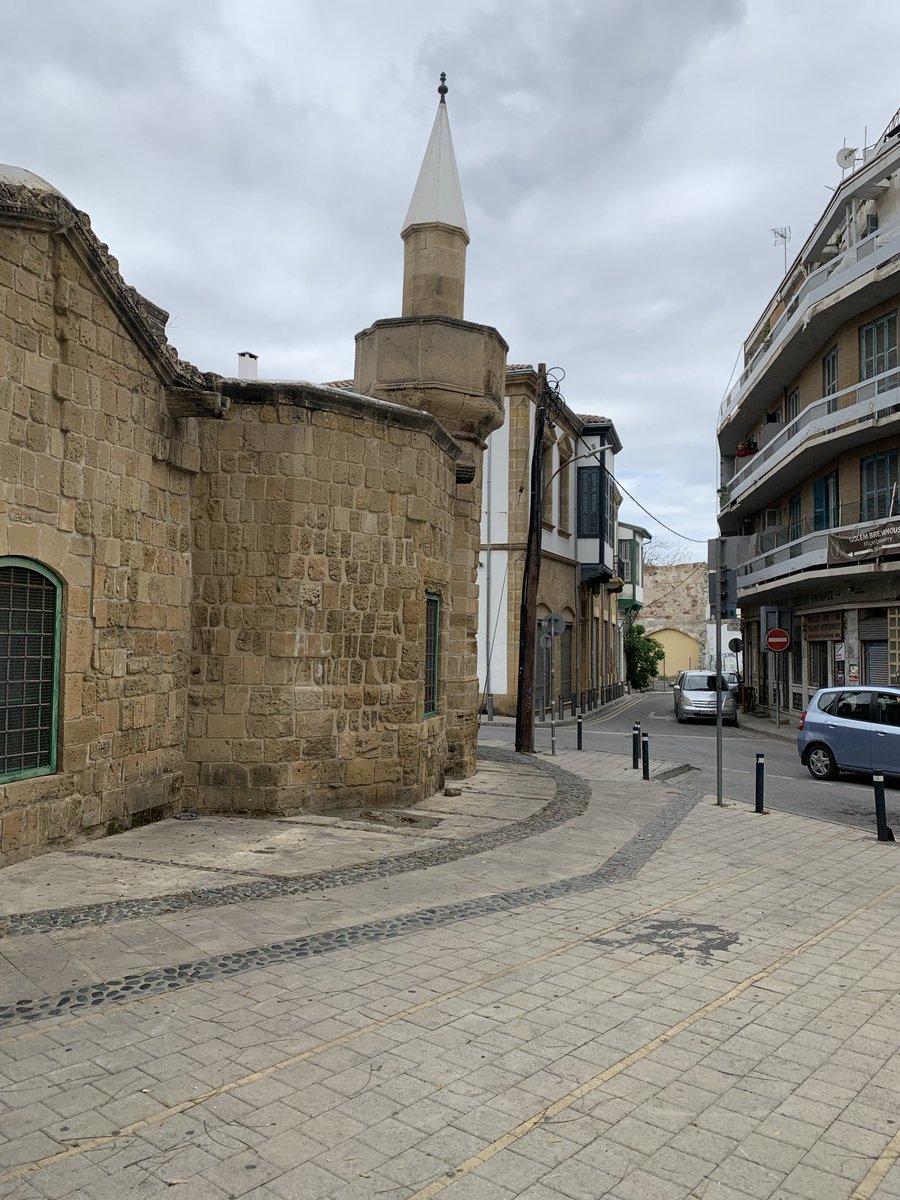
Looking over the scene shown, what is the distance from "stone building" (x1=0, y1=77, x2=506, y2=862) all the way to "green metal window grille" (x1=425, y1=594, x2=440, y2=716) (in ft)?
0.13

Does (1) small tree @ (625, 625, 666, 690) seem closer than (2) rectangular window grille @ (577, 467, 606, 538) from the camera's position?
No

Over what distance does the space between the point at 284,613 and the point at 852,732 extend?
9.98 m

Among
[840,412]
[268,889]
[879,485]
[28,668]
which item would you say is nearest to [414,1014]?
[268,889]

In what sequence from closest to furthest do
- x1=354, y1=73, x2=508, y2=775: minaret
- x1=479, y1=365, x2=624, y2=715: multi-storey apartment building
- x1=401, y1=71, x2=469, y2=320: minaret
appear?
x1=354, y1=73, x2=508, y2=775: minaret, x1=401, y1=71, x2=469, y2=320: minaret, x1=479, y1=365, x2=624, y2=715: multi-storey apartment building

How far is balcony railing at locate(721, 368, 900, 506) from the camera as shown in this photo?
21656 millimetres

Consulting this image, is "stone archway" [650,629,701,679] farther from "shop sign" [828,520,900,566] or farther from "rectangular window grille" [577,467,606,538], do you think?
"shop sign" [828,520,900,566]

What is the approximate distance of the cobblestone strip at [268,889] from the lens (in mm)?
5863

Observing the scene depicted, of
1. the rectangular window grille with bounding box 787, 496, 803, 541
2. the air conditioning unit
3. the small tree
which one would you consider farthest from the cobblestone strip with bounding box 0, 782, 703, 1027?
the small tree

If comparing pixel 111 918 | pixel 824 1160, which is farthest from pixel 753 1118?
pixel 111 918

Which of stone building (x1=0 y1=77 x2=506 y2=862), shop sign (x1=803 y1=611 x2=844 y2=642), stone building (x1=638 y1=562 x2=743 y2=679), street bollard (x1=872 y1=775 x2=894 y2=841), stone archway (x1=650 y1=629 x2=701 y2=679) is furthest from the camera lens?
stone archway (x1=650 y1=629 x2=701 y2=679)

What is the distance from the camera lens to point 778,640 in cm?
2761

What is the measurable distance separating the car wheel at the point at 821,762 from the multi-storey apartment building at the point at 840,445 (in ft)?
18.7

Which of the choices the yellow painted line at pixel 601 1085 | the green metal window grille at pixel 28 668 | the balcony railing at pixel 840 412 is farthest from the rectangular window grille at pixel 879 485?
the green metal window grille at pixel 28 668

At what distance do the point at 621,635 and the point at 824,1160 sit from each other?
48457mm
